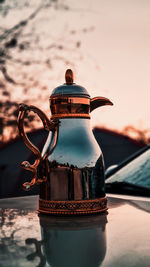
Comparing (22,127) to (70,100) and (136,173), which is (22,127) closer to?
(70,100)

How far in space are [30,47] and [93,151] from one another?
10298 millimetres

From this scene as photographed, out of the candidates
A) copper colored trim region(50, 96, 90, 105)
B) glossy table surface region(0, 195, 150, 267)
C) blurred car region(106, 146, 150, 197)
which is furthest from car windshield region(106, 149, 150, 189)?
copper colored trim region(50, 96, 90, 105)

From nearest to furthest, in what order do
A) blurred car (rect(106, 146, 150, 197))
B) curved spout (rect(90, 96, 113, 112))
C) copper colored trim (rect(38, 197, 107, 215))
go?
copper colored trim (rect(38, 197, 107, 215)) < curved spout (rect(90, 96, 113, 112)) < blurred car (rect(106, 146, 150, 197))

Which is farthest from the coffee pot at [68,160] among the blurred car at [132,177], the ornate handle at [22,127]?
the blurred car at [132,177]

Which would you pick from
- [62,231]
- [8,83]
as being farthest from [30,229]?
[8,83]

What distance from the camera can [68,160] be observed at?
2.56 ft

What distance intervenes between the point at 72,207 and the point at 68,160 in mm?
107

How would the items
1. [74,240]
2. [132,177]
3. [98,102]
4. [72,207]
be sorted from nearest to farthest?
[74,240] < [72,207] < [98,102] < [132,177]

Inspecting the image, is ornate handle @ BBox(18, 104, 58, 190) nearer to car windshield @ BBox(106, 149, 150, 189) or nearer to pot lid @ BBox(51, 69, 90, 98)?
pot lid @ BBox(51, 69, 90, 98)

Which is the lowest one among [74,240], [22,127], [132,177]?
[74,240]

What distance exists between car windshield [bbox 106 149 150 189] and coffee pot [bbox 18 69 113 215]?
441mm

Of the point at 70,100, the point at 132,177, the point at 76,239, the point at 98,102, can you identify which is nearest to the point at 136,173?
the point at 132,177

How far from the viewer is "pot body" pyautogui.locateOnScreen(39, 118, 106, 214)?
77cm

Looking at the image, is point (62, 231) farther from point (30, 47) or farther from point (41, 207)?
point (30, 47)
